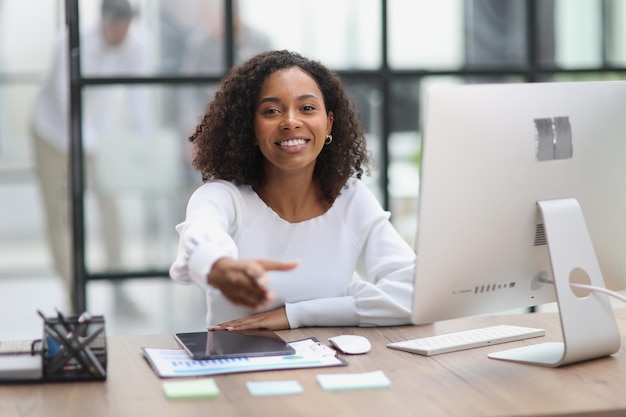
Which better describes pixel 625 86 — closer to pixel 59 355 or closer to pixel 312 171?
pixel 312 171

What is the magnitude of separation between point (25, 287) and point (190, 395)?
4.59 meters

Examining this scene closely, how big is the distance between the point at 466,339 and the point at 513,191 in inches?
14.8

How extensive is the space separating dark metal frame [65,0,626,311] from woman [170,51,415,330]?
1046 mm

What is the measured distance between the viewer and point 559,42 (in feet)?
12.6

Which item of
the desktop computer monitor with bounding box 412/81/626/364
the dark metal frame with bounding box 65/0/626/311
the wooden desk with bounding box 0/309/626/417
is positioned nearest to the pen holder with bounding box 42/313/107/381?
the wooden desk with bounding box 0/309/626/417

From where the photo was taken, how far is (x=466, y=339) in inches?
81.0

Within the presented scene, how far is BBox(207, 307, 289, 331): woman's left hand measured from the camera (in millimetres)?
2186

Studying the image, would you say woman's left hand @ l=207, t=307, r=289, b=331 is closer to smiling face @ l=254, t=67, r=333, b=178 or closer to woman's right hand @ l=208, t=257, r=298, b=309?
smiling face @ l=254, t=67, r=333, b=178

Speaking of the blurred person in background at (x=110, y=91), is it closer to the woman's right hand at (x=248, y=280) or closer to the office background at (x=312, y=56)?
the office background at (x=312, y=56)

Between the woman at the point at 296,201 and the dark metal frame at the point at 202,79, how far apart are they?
1.05 metres

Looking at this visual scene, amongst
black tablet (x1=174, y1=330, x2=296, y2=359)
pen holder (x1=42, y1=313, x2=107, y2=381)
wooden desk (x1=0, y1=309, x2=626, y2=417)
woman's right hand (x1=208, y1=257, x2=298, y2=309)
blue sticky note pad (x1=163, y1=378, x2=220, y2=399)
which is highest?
woman's right hand (x1=208, y1=257, x2=298, y2=309)

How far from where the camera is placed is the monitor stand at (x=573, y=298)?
185 cm

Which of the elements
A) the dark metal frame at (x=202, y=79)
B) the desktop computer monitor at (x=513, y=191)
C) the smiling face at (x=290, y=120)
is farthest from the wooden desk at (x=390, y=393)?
the dark metal frame at (x=202, y=79)

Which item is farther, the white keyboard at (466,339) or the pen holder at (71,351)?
the white keyboard at (466,339)
